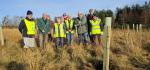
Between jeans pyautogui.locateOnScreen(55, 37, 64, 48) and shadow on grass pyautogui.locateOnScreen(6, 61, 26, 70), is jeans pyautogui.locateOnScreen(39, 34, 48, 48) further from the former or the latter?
shadow on grass pyautogui.locateOnScreen(6, 61, 26, 70)

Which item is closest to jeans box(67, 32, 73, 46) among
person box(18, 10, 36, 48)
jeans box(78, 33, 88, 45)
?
jeans box(78, 33, 88, 45)

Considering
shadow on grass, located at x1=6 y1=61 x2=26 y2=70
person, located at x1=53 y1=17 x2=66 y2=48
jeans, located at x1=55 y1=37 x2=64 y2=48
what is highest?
person, located at x1=53 y1=17 x2=66 y2=48

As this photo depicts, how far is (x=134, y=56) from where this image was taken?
1146 cm

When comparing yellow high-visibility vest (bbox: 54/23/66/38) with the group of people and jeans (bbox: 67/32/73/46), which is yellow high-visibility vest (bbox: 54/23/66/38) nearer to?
the group of people

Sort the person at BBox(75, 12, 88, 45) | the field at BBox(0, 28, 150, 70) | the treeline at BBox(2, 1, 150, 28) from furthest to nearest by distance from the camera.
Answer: the treeline at BBox(2, 1, 150, 28) < the person at BBox(75, 12, 88, 45) < the field at BBox(0, 28, 150, 70)

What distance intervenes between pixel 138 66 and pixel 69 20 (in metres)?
6.00

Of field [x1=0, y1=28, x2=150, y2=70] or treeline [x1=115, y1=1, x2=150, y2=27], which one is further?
treeline [x1=115, y1=1, x2=150, y2=27]

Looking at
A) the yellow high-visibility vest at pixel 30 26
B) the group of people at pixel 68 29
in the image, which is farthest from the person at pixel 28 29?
the group of people at pixel 68 29

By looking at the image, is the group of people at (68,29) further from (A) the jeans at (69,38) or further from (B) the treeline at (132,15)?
(B) the treeline at (132,15)

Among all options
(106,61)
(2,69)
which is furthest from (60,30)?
(106,61)

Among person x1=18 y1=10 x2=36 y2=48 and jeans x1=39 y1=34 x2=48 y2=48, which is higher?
person x1=18 y1=10 x2=36 y2=48

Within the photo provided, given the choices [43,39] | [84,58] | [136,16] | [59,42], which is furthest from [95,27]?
[136,16]

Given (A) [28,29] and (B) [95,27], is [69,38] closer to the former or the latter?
(B) [95,27]

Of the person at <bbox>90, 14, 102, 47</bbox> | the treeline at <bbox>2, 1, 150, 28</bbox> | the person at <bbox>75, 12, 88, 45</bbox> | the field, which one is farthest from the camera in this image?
the treeline at <bbox>2, 1, 150, 28</bbox>
